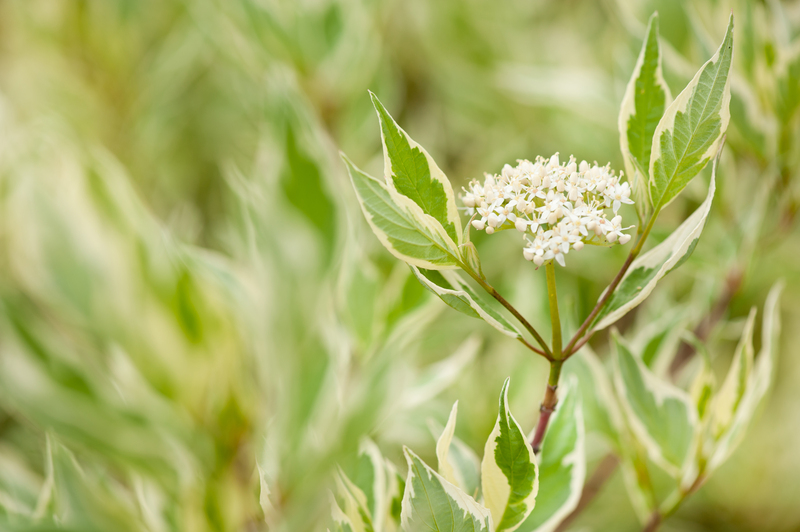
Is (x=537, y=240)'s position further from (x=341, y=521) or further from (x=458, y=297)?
(x=341, y=521)

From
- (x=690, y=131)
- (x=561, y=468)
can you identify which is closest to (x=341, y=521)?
(x=561, y=468)

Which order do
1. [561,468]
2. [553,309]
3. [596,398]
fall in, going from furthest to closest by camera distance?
[596,398] → [561,468] → [553,309]

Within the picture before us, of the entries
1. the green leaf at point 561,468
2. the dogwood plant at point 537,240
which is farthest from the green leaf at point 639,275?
the green leaf at point 561,468

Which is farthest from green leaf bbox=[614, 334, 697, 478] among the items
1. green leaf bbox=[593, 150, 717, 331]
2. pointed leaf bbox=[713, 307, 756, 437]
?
green leaf bbox=[593, 150, 717, 331]

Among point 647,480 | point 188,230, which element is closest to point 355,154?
point 188,230

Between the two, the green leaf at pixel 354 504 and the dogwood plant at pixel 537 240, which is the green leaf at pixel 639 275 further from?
the green leaf at pixel 354 504

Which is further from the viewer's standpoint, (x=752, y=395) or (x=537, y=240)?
(x=752, y=395)

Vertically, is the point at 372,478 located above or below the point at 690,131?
below
